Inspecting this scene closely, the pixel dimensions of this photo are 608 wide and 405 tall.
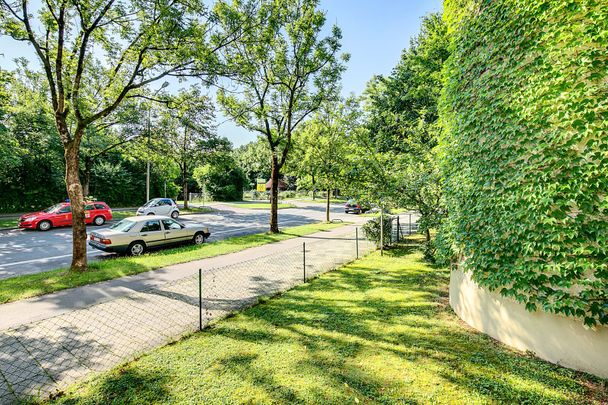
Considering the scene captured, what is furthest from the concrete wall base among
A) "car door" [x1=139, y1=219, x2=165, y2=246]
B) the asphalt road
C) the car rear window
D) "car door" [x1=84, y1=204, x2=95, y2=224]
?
"car door" [x1=84, y1=204, x2=95, y2=224]

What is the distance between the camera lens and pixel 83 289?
313 inches

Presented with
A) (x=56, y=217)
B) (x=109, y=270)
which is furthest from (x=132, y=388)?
(x=56, y=217)

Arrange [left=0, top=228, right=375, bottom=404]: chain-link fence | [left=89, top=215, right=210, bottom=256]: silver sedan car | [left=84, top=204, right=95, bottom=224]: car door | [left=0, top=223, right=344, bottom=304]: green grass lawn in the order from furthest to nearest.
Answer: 1. [left=84, top=204, right=95, bottom=224]: car door
2. [left=89, top=215, right=210, bottom=256]: silver sedan car
3. [left=0, top=223, right=344, bottom=304]: green grass lawn
4. [left=0, top=228, right=375, bottom=404]: chain-link fence

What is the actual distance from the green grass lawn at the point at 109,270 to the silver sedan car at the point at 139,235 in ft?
1.60

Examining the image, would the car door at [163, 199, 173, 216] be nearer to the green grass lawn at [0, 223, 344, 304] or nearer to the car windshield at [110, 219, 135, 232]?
the green grass lawn at [0, 223, 344, 304]

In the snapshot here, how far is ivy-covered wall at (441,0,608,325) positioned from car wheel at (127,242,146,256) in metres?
11.8

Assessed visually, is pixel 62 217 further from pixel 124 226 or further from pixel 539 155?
pixel 539 155

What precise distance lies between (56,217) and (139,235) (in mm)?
10158

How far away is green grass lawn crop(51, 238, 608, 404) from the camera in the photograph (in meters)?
3.71

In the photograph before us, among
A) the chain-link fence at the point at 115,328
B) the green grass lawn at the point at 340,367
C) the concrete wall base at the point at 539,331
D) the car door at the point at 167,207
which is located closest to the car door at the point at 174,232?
the chain-link fence at the point at 115,328

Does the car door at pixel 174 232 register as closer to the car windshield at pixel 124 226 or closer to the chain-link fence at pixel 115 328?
the car windshield at pixel 124 226

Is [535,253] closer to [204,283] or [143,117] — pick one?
[204,283]

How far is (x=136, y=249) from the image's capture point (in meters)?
12.1

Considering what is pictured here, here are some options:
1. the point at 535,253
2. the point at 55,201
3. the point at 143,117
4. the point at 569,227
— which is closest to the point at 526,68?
the point at 569,227
